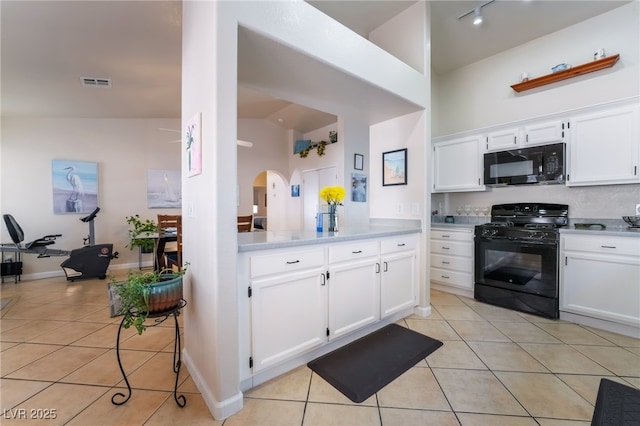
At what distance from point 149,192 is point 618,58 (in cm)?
686

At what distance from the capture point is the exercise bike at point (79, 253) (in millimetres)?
3738

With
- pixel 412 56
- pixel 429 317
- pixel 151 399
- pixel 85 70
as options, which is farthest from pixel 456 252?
pixel 85 70

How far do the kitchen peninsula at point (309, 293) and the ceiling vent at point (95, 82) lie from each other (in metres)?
2.84

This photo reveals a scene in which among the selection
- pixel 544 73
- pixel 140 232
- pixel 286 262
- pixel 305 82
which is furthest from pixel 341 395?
pixel 140 232

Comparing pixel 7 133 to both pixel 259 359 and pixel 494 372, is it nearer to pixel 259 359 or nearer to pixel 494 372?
pixel 259 359

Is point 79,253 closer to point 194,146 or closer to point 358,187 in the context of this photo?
point 194,146

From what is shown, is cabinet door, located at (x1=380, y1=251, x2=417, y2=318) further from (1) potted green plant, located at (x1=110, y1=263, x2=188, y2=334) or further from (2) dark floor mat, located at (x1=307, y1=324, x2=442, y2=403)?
(1) potted green plant, located at (x1=110, y1=263, x2=188, y2=334)

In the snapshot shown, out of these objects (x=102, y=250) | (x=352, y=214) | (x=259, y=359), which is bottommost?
(x=259, y=359)

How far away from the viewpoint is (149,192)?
5090 millimetres

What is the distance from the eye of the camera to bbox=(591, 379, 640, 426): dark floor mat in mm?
1437

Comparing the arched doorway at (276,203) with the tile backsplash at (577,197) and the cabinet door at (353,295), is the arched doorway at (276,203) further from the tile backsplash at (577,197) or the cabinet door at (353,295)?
the cabinet door at (353,295)

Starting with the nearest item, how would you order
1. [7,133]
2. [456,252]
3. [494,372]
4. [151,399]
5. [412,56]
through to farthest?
[151,399] → [494,372] → [412,56] → [456,252] → [7,133]

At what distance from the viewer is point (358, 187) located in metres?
3.73

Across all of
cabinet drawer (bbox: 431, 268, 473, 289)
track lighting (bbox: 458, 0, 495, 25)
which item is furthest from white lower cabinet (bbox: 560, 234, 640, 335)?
track lighting (bbox: 458, 0, 495, 25)
